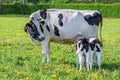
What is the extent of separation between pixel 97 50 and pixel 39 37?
2522mm

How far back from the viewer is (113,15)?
213 ft

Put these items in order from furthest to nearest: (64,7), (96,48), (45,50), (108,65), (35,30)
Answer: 1. (64,7)
2. (45,50)
3. (35,30)
4. (108,65)
5. (96,48)

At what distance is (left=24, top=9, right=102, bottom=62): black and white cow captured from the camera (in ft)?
45.6

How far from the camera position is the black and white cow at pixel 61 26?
1389cm

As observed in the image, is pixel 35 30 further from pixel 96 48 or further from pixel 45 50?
pixel 96 48

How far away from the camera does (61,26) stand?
1405cm

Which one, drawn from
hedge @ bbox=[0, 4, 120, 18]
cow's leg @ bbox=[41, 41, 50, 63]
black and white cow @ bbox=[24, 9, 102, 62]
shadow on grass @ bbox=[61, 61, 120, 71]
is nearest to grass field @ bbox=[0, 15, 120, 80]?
shadow on grass @ bbox=[61, 61, 120, 71]

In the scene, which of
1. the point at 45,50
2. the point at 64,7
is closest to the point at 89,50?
the point at 45,50

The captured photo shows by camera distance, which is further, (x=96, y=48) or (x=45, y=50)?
(x=45, y=50)

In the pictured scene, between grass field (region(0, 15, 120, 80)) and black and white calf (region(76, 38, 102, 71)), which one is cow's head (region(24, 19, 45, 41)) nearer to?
grass field (region(0, 15, 120, 80))

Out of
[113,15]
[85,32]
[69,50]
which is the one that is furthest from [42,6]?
[85,32]

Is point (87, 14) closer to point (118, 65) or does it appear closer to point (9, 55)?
point (118, 65)

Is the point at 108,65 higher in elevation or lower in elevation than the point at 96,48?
lower

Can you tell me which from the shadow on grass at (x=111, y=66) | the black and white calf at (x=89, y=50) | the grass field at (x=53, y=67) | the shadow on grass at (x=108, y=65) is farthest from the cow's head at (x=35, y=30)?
the shadow on grass at (x=111, y=66)
